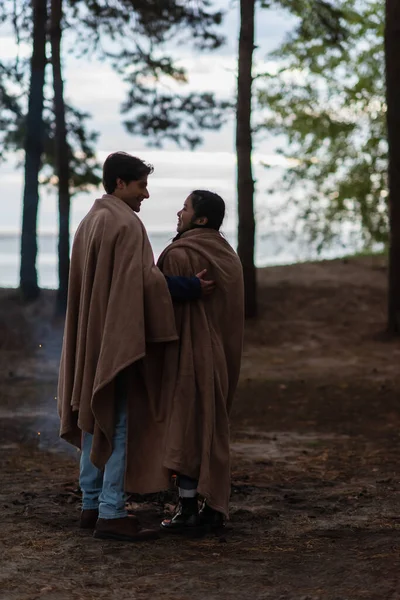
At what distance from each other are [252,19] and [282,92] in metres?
6.69

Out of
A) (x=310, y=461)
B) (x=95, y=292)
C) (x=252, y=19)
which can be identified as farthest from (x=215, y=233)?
(x=252, y=19)

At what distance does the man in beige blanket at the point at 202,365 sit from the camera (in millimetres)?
6020

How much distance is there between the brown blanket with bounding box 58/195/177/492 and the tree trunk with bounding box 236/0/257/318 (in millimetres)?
13225

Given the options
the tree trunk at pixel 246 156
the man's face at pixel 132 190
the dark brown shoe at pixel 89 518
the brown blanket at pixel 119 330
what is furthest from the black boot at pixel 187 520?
the tree trunk at pixel 246 156

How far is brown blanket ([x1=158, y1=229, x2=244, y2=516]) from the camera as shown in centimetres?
601

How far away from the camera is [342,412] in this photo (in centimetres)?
1284

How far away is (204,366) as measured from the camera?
6102 mm

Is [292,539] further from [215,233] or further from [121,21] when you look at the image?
[121,21]

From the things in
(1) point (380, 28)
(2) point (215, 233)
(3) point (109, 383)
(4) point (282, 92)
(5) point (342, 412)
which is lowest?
(5) point (342, 412)

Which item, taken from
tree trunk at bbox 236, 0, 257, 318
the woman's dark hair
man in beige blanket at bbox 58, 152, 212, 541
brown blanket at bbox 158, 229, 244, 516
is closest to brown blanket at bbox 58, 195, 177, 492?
man in beige blanket at bbox 58, 152, 212, 541

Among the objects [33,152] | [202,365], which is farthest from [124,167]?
[33,152]

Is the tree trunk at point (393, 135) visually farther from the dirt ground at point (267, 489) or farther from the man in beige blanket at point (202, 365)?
the man in beige blanket at point (202, 365)

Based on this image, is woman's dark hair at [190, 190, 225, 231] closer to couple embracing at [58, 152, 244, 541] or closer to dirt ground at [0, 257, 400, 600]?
couple embracing at [58, 152, 244, 541]

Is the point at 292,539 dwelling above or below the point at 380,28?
below
